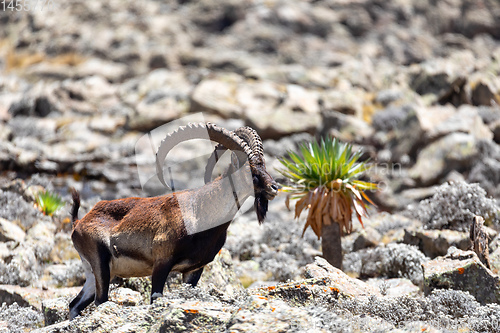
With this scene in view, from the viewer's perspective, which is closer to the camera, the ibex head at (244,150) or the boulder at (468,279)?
the ibex head at (244,150)

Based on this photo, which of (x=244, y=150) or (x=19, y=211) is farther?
(x=19, y=211)

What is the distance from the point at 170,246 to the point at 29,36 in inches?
1727

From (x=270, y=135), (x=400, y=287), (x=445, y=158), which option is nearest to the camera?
(x=400, y=287)

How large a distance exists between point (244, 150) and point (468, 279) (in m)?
3.62

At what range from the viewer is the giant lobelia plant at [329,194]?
9.43m

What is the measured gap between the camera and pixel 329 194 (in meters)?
9.51

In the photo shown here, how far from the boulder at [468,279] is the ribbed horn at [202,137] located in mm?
3331

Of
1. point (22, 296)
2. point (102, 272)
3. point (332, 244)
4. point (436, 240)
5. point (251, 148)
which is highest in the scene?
point (251, 148)

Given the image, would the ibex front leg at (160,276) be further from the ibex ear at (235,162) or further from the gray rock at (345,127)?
the gray rock at (345,127)

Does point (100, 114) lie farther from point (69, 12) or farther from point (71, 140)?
point (69, 12)

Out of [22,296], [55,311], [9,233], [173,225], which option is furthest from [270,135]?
[173,225]

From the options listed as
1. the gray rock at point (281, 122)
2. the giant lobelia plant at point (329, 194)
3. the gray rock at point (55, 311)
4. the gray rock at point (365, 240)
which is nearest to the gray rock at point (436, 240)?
the gray rock at point (365, 240)

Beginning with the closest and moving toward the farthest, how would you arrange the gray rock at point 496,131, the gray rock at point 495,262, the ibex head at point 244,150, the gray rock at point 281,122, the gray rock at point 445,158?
the ibex head at point 244,150
the gray rock at point 495,262
the gray rock at point 445,158
the gray rock at point 496,131
the gray rock at point 281,122

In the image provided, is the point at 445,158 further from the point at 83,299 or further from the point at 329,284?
the point at 83,299
